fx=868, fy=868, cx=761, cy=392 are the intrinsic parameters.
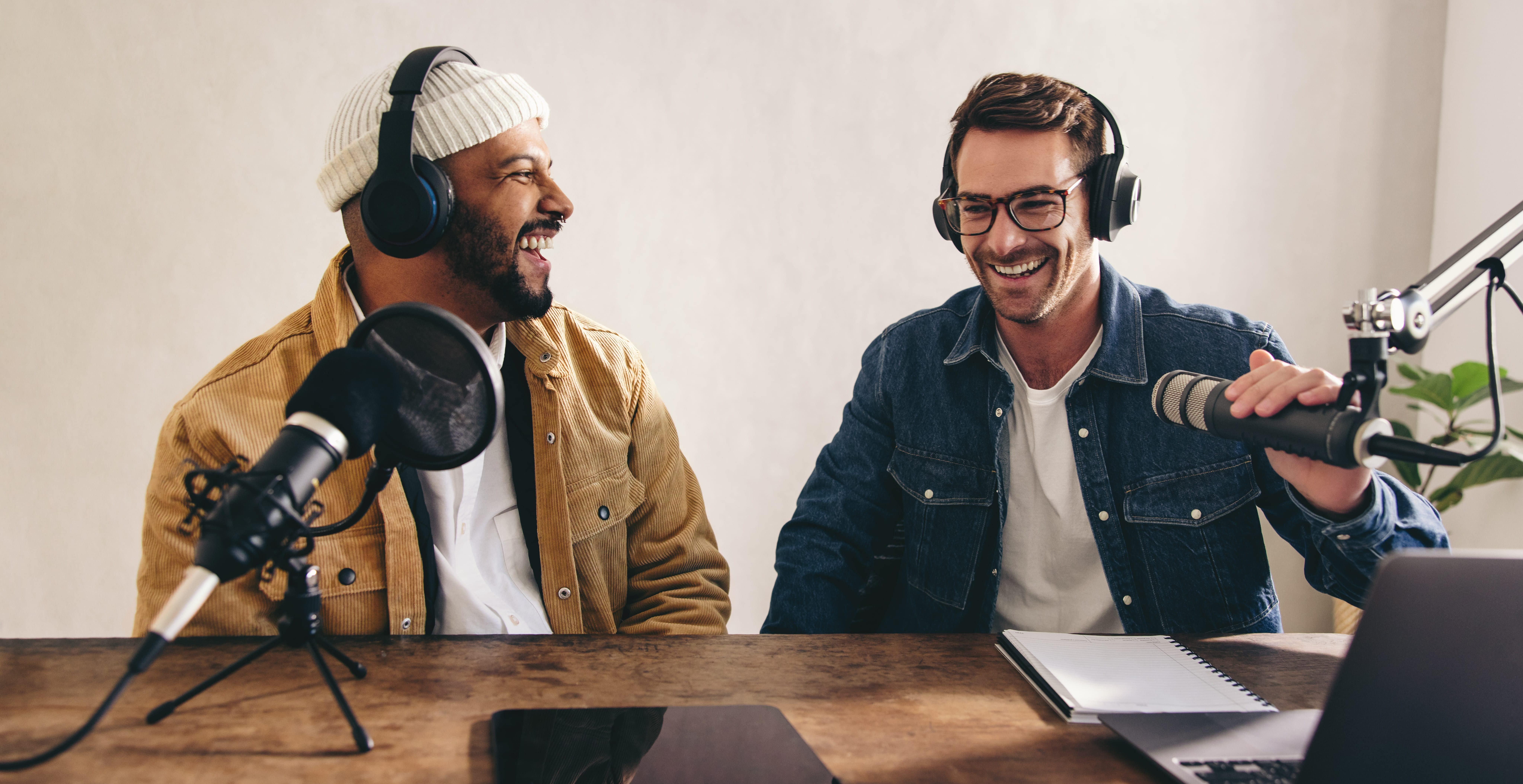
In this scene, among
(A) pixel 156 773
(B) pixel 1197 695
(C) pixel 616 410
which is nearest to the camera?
(A) pixel 156 773

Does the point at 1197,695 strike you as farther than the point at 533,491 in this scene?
No

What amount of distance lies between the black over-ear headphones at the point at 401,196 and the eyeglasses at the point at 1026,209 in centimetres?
85

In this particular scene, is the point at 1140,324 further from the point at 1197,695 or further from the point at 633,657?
the point at 633,657

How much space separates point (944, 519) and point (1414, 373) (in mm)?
1659

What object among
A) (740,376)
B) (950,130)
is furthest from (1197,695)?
(950,130)

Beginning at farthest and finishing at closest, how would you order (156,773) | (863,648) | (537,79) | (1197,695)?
(537,79) → (863,648) → (1197,695) → (156,773)

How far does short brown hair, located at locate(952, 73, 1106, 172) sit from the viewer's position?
1.45 m

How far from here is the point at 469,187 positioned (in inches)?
51.8

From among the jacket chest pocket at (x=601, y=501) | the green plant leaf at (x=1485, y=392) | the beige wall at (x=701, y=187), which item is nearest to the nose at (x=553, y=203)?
the jacket chest pocket at (x=601, y=501)

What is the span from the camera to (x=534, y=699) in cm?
88

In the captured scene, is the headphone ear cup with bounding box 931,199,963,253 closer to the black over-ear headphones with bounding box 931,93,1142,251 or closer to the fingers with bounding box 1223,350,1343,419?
the black over-ear headphones with bounding box 931,93,1142,251

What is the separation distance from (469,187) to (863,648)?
88 cm

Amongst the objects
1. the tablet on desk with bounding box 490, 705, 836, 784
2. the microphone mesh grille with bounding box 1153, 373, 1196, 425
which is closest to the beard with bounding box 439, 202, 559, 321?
the tablet on desk with bounding box 490, 705, 836, 784

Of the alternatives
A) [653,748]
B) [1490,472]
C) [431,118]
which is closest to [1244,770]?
[653,748]
